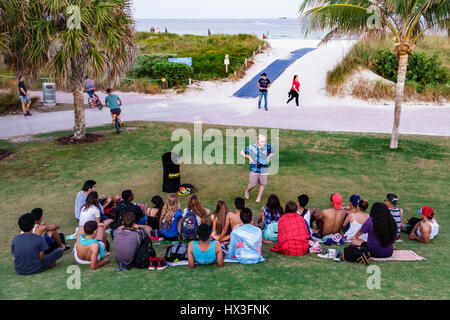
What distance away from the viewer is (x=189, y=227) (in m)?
7.14

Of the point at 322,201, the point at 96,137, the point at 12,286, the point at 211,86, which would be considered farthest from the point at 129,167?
the point at 211,86

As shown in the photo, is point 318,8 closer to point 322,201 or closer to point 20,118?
point 322,201

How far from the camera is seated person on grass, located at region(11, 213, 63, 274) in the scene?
573cm

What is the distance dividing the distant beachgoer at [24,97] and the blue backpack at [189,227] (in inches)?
549

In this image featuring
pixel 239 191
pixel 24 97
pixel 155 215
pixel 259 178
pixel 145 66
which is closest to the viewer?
pixel 155 215

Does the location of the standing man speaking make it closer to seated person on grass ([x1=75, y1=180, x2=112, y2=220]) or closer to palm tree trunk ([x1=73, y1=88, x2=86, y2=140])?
seated person on grass ([x1=75, y1=180, x2=112, y2=220])

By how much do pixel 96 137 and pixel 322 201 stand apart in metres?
9.26

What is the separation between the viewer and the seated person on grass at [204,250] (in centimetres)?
580

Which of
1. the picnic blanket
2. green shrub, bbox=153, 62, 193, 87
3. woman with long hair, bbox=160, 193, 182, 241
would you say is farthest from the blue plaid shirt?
green shrub, bbox=153, 62, 193, 87

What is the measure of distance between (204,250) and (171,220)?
1558 mm

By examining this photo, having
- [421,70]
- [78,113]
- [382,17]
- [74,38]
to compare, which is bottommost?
[78,113]

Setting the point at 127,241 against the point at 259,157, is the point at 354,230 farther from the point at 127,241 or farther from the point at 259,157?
the point at 127,241

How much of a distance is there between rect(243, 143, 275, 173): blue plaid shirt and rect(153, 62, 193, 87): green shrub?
61.4ft

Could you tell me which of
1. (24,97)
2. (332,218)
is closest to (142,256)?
(332,218)
